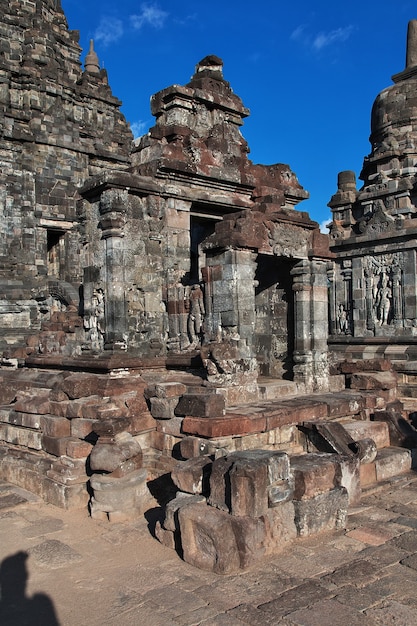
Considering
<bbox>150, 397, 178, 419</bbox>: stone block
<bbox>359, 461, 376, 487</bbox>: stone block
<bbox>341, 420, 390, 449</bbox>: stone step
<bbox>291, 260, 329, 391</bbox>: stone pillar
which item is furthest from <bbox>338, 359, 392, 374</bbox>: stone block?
<bbox>150, 397, 178, 419</bbox>: stone block

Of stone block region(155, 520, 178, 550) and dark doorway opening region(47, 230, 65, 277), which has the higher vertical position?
dark doorway opening region(47, 230, 65, 277)

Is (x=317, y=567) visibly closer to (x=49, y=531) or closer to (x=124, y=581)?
(x=124, y=581)

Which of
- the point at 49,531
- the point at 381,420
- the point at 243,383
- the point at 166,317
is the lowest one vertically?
the point at 49,531

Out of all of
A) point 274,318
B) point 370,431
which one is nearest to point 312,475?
point 370,431

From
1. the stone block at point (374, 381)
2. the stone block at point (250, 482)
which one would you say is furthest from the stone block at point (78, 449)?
the stone block at point (374, 381)

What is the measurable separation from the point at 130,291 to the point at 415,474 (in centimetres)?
484

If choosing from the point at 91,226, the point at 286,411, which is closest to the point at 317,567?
the point at 286,411

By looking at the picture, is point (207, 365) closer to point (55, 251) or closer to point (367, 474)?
point (367, 474)

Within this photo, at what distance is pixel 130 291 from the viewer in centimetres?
888

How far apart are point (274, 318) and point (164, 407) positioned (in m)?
3.75

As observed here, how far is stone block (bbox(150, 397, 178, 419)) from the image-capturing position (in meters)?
7.36

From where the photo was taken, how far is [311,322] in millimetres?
9852

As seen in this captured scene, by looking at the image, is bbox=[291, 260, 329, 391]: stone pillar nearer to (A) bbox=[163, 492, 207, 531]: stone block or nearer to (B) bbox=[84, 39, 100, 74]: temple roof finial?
(A) bbox=[163, 492, 207, 531]: stone block

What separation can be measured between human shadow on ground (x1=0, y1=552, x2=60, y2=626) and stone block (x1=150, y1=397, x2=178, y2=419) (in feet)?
8.36
